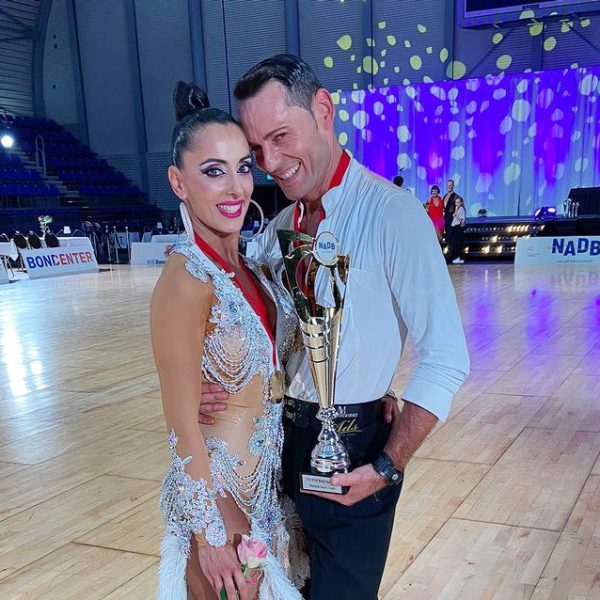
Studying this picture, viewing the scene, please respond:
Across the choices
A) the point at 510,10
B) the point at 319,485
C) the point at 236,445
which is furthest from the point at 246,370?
the point at 510,10

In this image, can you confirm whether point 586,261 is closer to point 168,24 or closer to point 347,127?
point 347,127

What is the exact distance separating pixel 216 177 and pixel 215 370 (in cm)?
41

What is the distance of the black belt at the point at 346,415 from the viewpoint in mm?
1411

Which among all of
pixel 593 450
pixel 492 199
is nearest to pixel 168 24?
pixel 492 199

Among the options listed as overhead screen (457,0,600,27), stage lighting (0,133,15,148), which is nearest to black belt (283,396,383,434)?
overhead screen (457,0,600,27)

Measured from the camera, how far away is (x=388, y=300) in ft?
4.56

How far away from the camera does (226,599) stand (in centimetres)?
136

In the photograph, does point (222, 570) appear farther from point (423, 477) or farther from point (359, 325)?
point (423, 477)

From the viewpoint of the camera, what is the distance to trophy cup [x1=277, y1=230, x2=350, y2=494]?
4.20 ft

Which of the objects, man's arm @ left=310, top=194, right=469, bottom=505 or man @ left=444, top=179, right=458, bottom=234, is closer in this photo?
man's arm @ left=310, top=194, right=469, bottom=505

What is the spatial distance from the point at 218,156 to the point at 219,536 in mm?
794

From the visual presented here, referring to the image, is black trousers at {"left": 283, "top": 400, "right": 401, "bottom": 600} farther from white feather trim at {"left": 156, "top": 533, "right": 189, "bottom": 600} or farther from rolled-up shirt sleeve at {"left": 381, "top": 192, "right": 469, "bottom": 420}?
white feather trim at {"left": 156, "top": 533, "right": 189, "bottom": 600}

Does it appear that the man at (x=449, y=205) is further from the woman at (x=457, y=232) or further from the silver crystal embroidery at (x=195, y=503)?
the silver crystal embroidery at (x=195, y=503)

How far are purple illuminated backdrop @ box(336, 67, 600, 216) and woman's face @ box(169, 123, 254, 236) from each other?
14.5 m
